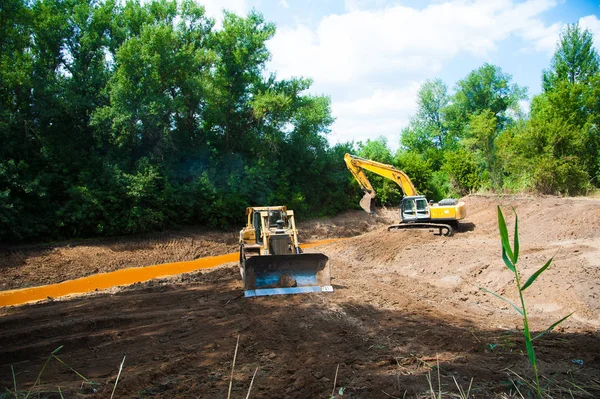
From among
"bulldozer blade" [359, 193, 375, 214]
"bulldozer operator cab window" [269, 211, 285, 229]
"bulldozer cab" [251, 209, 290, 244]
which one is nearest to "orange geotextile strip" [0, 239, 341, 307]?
"bulldozer cab" [251, 209, 290, 244]

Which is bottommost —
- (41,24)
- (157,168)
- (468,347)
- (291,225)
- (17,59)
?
(468,347)

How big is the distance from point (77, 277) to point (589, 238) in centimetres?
1754

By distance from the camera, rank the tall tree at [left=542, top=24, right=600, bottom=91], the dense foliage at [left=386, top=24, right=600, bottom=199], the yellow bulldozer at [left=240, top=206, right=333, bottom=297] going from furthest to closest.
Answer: the tall tree at [left=542, top=24, right=600, bottom=91], the dense foliage at [left=386, top=24, right=600, bottom=199], the yellow bulldozer at [left=240, top=206, right=333, bottom=297]

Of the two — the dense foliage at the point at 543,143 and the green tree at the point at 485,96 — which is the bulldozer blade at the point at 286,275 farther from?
the green tree at the point at 485,96

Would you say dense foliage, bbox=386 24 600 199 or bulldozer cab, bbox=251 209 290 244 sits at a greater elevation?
dense foliage, bbox=386 24 600 199

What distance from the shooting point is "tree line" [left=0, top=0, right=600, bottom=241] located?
17250mm

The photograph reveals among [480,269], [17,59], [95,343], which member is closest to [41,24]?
[17,59]

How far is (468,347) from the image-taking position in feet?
18.0

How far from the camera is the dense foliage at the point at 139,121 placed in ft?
56.0

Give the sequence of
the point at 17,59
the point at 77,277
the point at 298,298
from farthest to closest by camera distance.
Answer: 1. the point at 17,59
2. the point at 77,277
3. the point at 298,298

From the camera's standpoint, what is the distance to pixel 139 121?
19172 mm

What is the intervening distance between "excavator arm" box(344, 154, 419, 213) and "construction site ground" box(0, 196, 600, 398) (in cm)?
396

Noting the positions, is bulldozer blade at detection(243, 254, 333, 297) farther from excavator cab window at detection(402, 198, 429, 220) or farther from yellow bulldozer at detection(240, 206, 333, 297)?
excavator cab window at detection(402, 198, 429, 220)

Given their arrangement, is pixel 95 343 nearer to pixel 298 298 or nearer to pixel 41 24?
pixel 298 298
